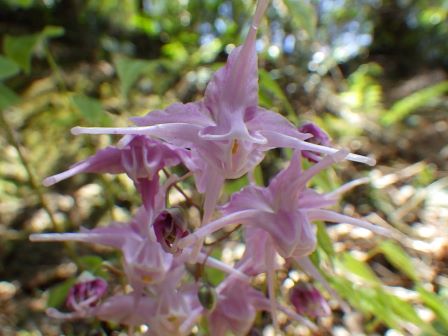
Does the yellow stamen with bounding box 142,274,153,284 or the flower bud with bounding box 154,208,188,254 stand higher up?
the flower bud with bounding box 154,208,188,254

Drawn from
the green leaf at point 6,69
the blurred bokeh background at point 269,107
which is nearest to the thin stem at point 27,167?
the blurred bokeh background at point 269,107

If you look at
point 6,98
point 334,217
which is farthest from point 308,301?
point 6,98

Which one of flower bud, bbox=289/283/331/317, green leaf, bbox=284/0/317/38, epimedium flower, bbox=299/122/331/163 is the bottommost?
flower bud, bbox=289/283/331/317

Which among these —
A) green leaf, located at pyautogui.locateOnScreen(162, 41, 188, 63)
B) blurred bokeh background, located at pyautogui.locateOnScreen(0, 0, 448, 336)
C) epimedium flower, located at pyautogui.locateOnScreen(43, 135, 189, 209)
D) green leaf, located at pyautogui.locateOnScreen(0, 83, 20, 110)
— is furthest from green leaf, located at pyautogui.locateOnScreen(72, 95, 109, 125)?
green leaf, located at pyautogui.locateOnScreen(162, 41, 188, 63)

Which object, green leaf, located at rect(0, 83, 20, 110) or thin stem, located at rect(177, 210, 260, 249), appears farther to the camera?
green leaf, located at rect(0, 83, 20, 110)

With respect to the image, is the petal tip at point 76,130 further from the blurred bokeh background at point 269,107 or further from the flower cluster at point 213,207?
the blurred bokeh background at point 269,107

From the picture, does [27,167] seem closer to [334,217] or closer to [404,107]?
[334,217]

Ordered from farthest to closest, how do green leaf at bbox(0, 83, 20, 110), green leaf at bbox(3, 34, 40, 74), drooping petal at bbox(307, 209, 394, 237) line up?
green leaf at bbox(3, 34, 40, 74) < green leaf at bbox(0, 83, 20, 110) < drooping petal at bbox(307, 209, 394, 237)

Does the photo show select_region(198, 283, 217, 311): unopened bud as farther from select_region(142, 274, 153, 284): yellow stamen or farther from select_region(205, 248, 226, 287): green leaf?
select_region(205, 248, 226, 287): green leaf
